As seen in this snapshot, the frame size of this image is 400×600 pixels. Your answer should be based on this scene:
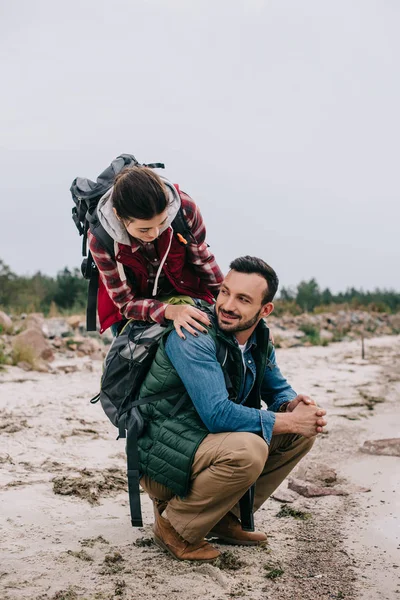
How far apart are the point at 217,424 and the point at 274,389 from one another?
71 centimetres

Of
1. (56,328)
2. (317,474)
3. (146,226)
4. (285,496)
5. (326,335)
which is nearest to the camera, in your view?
(146,226)

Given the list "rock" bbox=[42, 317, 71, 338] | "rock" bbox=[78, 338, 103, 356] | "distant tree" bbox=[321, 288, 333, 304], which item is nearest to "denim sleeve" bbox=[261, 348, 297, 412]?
"rock" bbox=[78, 338, 103, 356]

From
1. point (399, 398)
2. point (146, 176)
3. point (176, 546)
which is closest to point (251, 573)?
point (176, 546)

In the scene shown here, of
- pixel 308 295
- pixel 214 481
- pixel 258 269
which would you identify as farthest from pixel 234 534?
pixel 308 295

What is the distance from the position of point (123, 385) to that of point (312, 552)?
1.26 m

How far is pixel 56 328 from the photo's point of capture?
11648 mm

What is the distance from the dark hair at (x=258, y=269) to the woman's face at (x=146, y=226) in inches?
16.9

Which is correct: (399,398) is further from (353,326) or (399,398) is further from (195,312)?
(353,326)

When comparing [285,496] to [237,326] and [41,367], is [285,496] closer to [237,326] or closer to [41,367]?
[237,326]

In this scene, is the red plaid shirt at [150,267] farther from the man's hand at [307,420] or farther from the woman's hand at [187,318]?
the man's hand at [307,420]

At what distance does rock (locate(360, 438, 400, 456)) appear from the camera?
524 centimetres

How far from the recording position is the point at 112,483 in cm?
436

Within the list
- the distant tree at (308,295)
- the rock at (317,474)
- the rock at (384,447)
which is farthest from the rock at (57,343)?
the distant tree at (308,295)

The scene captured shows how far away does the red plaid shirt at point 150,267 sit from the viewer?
137 inches
